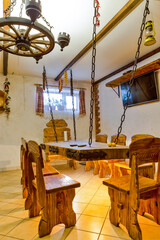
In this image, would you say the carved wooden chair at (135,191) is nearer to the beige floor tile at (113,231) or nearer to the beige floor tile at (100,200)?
the beige floor tile at (113,231)

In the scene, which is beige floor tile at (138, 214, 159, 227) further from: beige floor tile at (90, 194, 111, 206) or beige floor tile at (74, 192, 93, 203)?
beige floor tile at (74, 192, 93, 203)

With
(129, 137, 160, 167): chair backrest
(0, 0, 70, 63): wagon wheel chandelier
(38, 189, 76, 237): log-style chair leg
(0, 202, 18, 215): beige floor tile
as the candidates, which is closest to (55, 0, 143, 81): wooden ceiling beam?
(0, 0, 70, 63): wagon wheel chandelier

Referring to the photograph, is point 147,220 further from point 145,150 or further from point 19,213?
Result: point 19,213

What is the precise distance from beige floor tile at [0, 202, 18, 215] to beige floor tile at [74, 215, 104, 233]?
3.12ft

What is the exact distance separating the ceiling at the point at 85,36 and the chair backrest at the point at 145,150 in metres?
1.92

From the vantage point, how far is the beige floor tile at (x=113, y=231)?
57.1 inches

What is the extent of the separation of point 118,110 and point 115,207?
3289 millimetres

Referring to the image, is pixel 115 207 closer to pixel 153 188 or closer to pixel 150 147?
pixel 153 188

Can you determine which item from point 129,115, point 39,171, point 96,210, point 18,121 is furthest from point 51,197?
point 18,121

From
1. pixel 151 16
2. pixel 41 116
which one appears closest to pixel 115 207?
pixel 151 16

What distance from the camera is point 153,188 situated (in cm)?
144

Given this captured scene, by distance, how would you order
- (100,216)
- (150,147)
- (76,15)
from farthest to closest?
(76,15) < (100,216) < (150,147)

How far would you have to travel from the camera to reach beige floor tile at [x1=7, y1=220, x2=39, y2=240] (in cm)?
148

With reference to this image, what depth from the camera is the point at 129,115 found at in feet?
13.6
